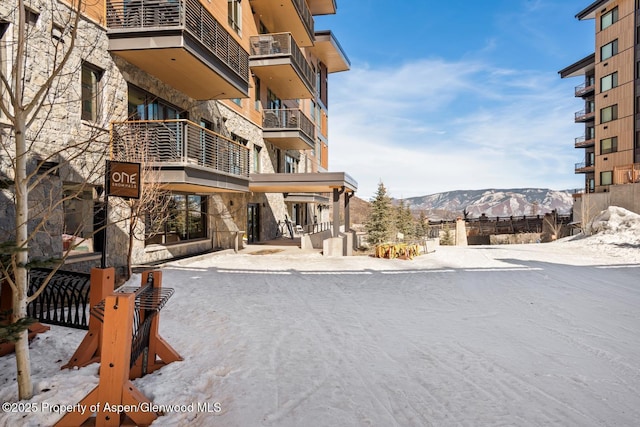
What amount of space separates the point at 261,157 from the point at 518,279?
602 inches

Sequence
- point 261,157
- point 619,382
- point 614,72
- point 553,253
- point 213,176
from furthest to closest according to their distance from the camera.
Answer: point 614,72 → point 261,157 → point 553,253 → point 213,176 → point 619,382

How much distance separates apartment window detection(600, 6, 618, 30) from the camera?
32.7 metres

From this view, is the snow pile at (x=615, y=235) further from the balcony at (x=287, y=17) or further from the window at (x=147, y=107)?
the balcony at (x=287, y=17)

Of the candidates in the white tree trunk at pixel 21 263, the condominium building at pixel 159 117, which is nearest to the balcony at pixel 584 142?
the condominium building at pixel 159 117

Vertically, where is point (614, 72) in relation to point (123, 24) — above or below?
above

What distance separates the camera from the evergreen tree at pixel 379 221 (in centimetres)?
2284

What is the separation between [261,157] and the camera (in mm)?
21734

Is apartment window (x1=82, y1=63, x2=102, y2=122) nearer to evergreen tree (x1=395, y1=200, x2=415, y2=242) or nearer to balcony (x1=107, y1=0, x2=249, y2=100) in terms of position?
balcony (x1=107, y1=0, x2=249, y2=100)

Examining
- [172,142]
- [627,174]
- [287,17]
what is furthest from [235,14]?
[627,174]

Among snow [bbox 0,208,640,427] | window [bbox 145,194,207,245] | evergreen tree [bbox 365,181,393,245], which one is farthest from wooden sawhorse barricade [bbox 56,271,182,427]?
evergreen tree [bbox 365,181,393,245]

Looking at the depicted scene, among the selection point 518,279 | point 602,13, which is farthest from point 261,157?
point 602,13

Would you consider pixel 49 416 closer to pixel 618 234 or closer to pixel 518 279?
pixel 518 279

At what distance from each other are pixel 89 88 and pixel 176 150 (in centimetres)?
275

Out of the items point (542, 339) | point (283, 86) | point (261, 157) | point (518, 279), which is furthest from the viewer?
point (283, 86)
